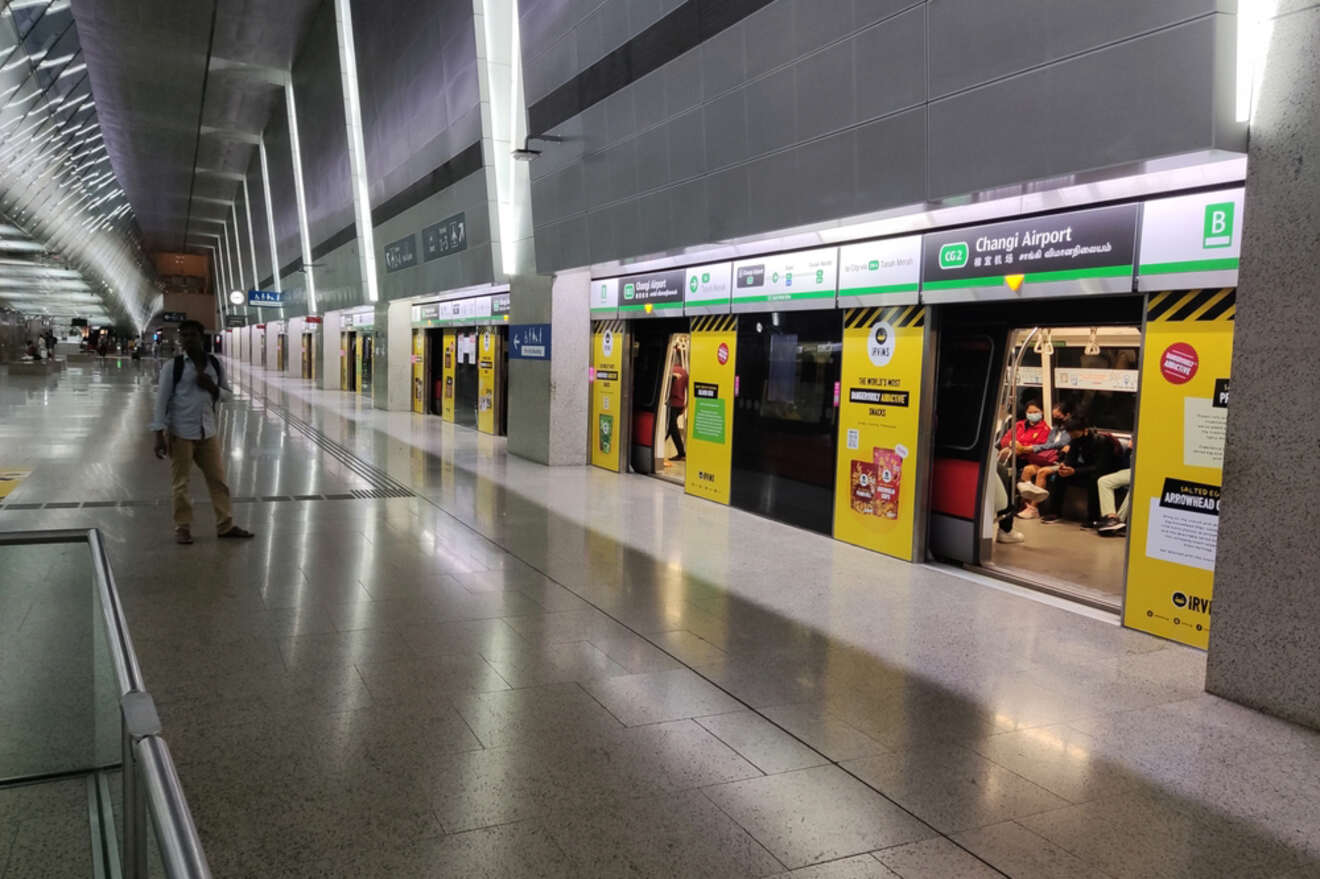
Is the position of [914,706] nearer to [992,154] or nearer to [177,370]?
[992,154]

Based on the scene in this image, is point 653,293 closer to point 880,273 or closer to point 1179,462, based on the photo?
point 880,273

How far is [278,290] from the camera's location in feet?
124

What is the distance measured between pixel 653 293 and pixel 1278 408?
753cm

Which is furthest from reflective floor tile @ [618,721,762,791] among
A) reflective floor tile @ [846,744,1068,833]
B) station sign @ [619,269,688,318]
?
station sign @ [619,269,688,318]

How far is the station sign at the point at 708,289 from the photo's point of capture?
368 inches

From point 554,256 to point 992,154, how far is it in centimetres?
724

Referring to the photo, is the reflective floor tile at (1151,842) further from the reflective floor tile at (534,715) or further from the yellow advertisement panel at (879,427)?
the yellow advertisement panel at (879,427)

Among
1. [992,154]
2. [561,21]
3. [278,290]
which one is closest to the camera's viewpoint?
[992,154]

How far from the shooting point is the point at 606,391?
1214cm

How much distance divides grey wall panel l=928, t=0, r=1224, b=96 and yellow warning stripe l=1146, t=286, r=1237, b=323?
56.8 inches

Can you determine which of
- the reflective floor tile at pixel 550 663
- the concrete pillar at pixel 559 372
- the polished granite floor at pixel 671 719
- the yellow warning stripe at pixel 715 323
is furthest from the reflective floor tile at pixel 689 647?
the concrete pillar at pixel 559 372

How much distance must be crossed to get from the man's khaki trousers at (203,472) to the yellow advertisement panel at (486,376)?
883 centimetres

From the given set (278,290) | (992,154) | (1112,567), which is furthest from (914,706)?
(278,290)

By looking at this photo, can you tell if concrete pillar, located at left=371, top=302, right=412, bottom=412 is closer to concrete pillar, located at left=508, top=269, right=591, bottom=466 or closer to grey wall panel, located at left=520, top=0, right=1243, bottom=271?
concrete pillar, located at left=508, top=269, right=591, bottom=466
